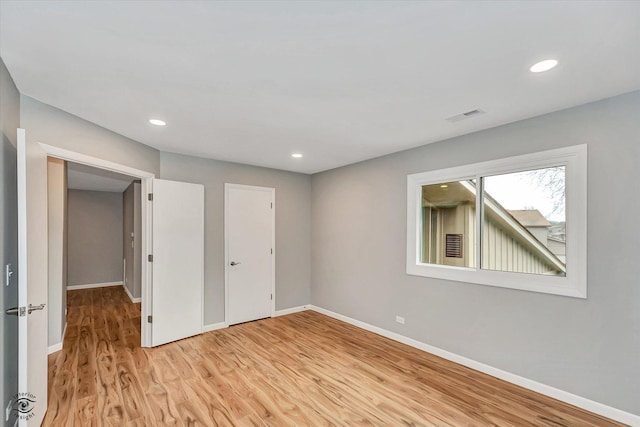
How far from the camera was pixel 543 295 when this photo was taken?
8.53 ft

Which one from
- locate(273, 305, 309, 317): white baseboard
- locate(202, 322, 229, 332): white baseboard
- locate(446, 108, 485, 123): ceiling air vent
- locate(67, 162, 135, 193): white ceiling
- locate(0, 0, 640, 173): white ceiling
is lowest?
locate(273, 305, 309, 317): white baseboard

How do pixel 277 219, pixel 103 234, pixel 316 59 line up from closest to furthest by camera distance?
pixel 316 59
pixel 277 219
pixel 103 234

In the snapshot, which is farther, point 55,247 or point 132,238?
point 132,238

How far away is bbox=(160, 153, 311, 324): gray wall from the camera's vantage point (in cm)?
418

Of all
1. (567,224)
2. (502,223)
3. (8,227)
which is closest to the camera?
(8,227)

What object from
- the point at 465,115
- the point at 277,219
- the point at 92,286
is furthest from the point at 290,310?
the point at 92,286

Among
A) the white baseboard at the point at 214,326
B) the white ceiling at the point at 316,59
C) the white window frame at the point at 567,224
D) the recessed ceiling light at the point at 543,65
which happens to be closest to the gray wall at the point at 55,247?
Answer: the white ceiling at the point at 316,59

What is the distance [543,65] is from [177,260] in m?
4.15

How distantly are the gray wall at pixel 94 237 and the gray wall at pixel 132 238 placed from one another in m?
0.28

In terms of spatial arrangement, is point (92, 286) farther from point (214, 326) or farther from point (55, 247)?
point (214, 326)

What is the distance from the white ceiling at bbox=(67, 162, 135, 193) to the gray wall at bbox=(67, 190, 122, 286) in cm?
39

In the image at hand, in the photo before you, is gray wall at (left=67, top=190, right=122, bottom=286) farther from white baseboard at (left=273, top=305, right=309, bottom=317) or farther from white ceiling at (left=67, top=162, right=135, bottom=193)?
white baseboard at (left=273, top=305, right=309, bottom=317)

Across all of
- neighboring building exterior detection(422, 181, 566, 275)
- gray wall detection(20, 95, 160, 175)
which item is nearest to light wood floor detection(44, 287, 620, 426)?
neighboring building exterior detection(422, 181, 566, 275)

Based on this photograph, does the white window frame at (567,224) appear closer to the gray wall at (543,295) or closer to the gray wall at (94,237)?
the gray wall at (543,295)
